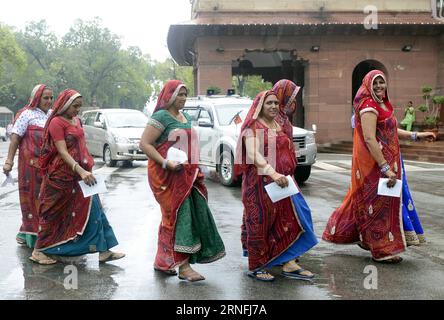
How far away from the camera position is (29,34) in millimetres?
69812

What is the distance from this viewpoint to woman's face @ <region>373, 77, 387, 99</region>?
606 cm

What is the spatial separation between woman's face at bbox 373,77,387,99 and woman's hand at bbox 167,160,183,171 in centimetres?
211

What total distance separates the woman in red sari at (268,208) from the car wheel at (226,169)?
24.0 feet

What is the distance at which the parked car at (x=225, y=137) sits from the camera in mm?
13118

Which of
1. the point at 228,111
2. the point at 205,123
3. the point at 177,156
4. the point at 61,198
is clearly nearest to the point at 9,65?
the point at 228,111

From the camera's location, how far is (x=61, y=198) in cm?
613

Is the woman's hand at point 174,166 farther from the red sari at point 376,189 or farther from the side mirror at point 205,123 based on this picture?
the side mirror at point 205,123

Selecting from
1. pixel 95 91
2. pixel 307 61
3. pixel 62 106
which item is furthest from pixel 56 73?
pixel 62 106

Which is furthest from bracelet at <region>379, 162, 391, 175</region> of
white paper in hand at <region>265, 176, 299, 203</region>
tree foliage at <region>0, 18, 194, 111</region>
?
tree foliage at <region>0, 18, 194, 111</region>

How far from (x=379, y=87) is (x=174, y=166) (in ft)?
7.24

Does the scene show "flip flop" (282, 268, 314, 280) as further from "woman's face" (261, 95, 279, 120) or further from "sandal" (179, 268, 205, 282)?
"woman's face" (261, 95, 279, 120)

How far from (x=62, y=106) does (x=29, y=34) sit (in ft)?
224

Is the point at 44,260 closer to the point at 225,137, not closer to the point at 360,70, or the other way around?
the point at 225,137
